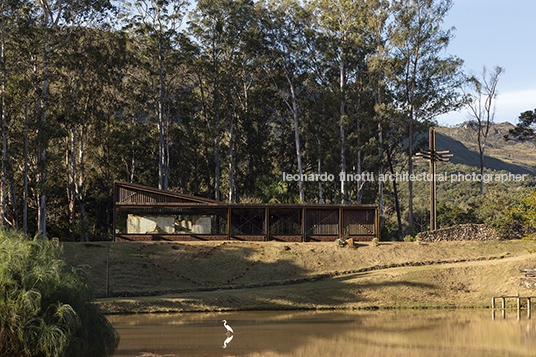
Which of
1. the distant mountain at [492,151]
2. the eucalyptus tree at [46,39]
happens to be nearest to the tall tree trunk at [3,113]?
the eucalyptus tree at [46,39]

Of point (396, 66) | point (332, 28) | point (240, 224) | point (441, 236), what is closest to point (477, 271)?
point (441, 236)

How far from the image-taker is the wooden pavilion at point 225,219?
111ft

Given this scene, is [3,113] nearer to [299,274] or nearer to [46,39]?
[46,39]

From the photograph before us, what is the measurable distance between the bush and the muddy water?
3743 millimetres

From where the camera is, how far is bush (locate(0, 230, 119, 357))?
912 centimetres

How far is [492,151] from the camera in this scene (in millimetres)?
158875

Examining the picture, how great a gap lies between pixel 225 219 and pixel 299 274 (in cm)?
830

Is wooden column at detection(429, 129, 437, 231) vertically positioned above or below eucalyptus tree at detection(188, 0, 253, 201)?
below

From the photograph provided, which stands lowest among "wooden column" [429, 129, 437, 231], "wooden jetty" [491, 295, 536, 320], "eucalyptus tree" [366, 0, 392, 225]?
"wooden jetty" [491, 295, 536, 320]

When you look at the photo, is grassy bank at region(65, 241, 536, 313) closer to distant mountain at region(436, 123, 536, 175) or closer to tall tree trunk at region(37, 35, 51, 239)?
tall tree trunk at region(37, 35, 51, 239)

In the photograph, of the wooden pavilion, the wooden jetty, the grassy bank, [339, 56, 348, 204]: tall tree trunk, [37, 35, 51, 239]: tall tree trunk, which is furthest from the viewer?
[339, 56, 348, 204]: tall tree trunk

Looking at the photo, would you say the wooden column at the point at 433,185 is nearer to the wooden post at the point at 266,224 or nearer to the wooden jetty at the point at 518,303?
the wooden post at the point at 266,224

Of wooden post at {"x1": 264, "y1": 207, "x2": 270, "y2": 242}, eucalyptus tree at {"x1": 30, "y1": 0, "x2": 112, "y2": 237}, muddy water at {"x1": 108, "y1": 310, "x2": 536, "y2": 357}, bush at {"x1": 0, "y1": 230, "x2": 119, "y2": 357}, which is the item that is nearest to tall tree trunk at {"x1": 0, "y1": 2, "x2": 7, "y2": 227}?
eucalyptus tree at {"x1": 30, "y1": 0, "x2": 112, "y2": 237}

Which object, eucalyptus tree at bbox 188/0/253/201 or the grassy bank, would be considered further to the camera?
eucalyptus tree at bbox 188/0/253/201
